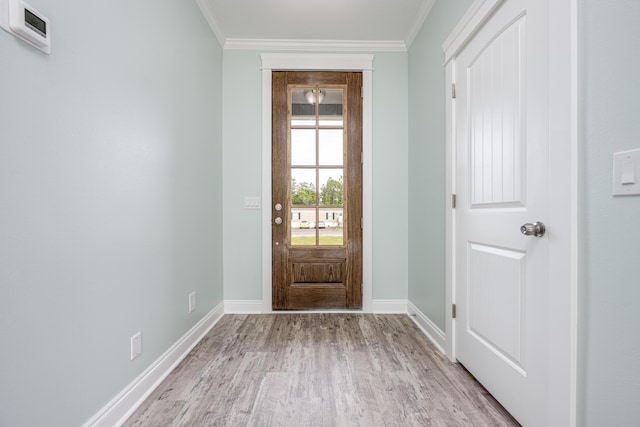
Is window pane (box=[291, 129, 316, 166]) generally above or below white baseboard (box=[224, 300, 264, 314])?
above

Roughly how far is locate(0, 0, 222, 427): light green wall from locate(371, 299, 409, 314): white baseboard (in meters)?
1.65

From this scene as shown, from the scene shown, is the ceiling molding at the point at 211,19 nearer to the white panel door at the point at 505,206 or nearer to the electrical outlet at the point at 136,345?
the white panel door at the point at 505,206

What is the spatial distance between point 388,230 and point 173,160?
1.92m

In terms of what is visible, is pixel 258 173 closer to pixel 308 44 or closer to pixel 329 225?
pixel 329 225

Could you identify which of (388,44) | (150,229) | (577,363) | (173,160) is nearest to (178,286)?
(150,229)

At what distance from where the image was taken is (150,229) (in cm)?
170

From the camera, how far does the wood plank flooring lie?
146 cm

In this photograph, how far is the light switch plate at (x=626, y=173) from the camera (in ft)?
2.83

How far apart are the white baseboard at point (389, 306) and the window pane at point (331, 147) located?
134 centimetres

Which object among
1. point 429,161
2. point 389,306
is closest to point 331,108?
point 429,161

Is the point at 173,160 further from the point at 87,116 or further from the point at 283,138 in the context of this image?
the point at 283,138

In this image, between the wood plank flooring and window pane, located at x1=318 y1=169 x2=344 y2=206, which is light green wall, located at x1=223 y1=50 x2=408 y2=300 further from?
the wood plank flooring

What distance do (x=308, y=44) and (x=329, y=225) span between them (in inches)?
65.8

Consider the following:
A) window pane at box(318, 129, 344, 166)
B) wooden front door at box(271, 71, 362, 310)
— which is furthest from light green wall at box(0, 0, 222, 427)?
window pane at box(318, 129, 344, 166)
